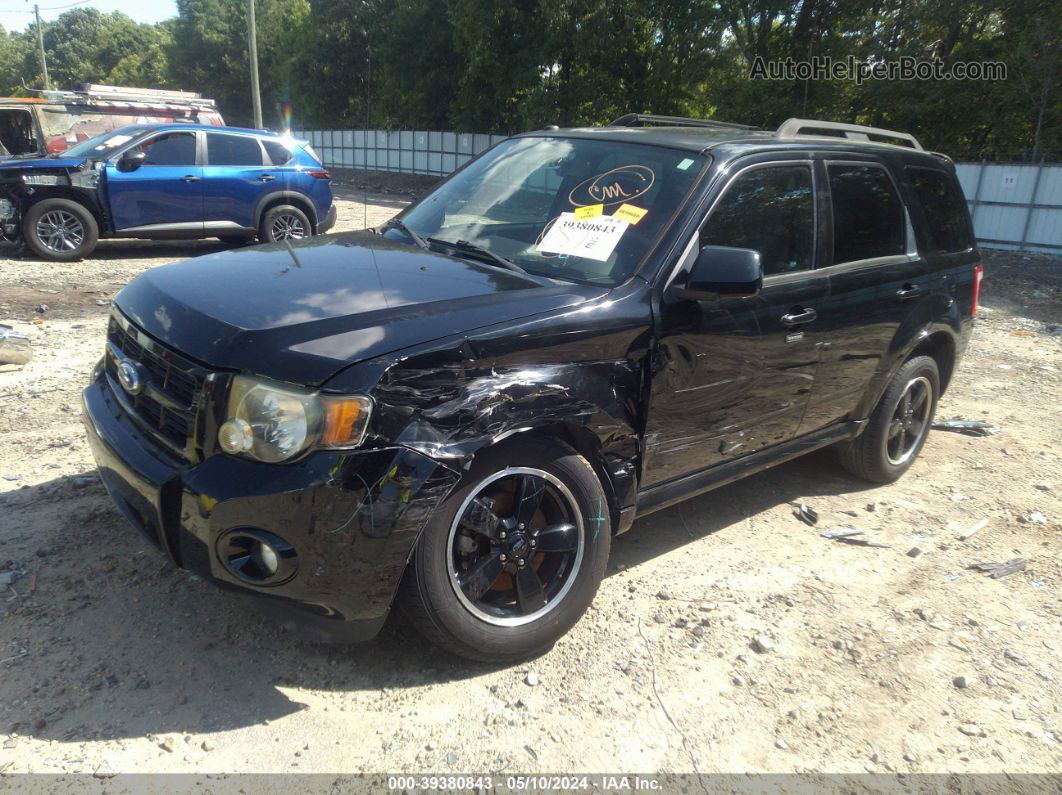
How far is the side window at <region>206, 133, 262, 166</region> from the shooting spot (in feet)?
35.7

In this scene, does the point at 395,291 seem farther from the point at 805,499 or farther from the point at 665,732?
the point at 805,499

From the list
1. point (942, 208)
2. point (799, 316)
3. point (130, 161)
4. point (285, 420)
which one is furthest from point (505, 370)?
point (130, 161)

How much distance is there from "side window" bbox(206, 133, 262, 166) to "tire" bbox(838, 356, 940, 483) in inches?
364

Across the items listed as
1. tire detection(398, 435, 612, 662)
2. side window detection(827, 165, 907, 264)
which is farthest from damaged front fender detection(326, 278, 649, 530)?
side window detection(827, 165, 907, 264)

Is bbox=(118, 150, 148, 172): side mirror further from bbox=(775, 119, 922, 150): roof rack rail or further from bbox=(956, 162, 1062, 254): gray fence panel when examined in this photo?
bbox=(956, 162, 1062, 254): gray fence panel

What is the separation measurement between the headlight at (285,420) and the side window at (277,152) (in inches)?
392

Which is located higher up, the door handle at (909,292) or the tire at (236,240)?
the door handle at (909,292)

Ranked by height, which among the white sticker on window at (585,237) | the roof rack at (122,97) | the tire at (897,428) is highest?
the roof rack at (122,97)

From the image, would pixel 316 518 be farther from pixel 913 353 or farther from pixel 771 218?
pixel 913 353

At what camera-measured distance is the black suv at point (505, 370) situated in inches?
96.2

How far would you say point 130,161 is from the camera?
33.4 ft

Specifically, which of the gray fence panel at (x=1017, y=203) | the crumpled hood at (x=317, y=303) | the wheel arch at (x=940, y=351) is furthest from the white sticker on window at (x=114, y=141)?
the gray fence panel at (x=1017, y=203)

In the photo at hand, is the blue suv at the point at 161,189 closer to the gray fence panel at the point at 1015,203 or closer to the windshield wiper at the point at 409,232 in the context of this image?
the gray fence panel at the point at 1015,203

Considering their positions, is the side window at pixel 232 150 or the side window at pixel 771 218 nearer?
the side window at pixel 771 218
